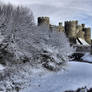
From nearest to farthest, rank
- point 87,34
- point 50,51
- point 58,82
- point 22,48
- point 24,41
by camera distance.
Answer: point 58,82 → point 22,48 → point 24,41 → point 50,51 → point 87,34

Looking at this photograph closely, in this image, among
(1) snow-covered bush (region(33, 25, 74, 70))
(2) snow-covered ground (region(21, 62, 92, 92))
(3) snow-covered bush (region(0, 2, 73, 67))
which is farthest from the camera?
(1) snow-covered bush (region(33, 25, 74, 70))

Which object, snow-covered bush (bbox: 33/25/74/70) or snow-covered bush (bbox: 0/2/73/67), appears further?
snow-covered bush (bbox: 33/25/74/70)

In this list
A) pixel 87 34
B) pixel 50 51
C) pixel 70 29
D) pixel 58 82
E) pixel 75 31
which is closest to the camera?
pixel 58 82

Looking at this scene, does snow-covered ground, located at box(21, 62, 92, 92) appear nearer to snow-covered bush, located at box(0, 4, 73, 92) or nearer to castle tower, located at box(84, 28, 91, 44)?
snow-covered bush, located at box(0, 4, 73, 92)

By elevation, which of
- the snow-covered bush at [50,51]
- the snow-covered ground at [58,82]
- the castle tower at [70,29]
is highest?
the castle tower at [70,29]

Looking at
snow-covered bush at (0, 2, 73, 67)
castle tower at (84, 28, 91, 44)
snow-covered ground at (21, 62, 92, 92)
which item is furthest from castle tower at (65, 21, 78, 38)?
snow-covered ground at (21, 62, 92, 92)

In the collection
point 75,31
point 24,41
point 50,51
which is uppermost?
point 75,31

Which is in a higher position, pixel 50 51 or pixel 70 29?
pixel 70 29

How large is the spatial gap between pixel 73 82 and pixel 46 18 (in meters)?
34.2

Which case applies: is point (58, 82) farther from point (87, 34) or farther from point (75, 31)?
point (87, 34)

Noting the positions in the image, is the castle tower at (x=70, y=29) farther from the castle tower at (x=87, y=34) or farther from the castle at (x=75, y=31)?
the castle tower at (x=87, y=34)

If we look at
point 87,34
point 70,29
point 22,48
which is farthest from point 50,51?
point 87,34

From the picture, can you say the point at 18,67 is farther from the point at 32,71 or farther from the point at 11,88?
the point at 11,88

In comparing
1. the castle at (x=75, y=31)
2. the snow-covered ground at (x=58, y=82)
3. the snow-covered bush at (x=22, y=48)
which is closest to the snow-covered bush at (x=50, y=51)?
the snow-covered bush at (x=22, y=48)
